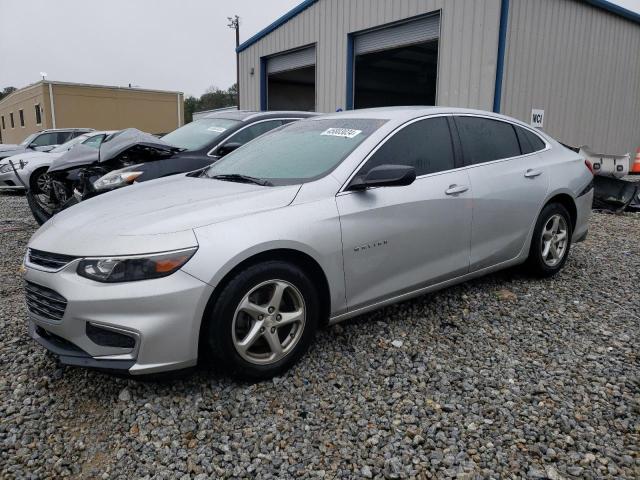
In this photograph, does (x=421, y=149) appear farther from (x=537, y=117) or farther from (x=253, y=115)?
(x=537, y=117)

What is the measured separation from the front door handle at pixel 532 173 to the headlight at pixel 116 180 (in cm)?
378

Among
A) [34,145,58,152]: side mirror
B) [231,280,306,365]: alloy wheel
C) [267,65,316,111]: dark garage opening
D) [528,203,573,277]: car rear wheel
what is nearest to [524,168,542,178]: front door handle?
[528,203,573,277]: car rear wheel

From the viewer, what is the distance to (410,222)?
11.0ft

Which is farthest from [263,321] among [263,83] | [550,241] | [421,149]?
[263,83]

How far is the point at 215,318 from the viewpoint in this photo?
8.52 feet

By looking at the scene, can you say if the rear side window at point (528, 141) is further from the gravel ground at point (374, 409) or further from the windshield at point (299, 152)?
the windshield at point (299, 152)

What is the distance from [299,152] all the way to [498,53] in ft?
23.3

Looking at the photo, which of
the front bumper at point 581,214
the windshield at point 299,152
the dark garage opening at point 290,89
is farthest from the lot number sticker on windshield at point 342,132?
the dark garage opening at point 290,89

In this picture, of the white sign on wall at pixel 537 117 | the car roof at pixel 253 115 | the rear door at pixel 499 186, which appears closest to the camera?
the rear door at pixel 499 186

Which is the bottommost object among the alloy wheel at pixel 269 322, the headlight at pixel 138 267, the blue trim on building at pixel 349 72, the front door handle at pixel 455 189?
the alloy wheel at pixel 269 322

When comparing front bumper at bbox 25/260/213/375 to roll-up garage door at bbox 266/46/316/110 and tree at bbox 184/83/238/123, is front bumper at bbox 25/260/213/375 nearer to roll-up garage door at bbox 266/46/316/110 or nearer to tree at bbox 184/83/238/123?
roll-up garage door at bbox 266/46/316/110

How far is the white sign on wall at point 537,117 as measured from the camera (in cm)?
1029

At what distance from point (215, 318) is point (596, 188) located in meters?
8.13

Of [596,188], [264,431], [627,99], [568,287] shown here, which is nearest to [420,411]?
[264,431]
